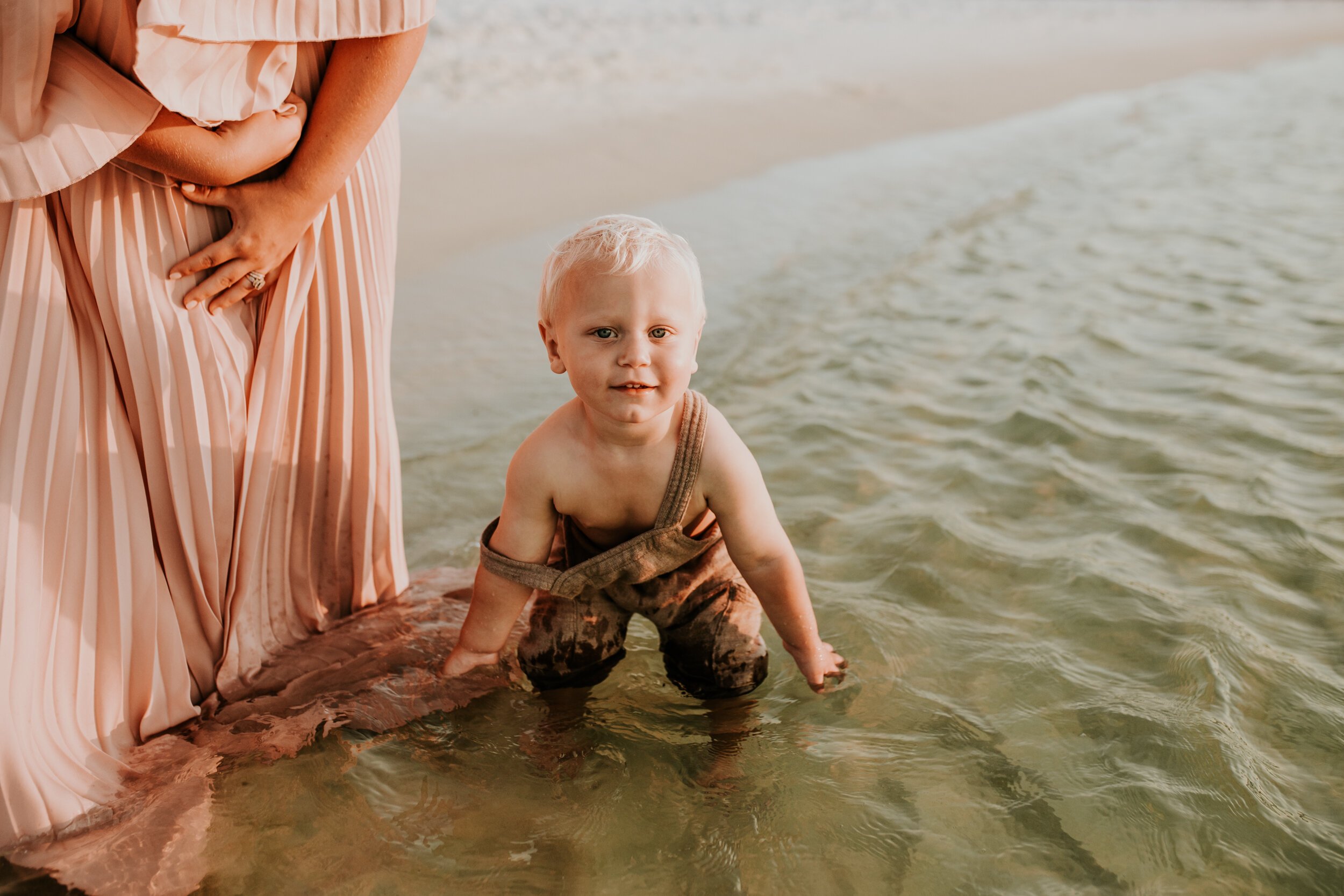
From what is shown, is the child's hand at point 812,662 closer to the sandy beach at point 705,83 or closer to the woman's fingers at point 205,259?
the woman's fingers at point 205,259

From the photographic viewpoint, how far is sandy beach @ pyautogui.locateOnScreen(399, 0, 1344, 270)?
752cm

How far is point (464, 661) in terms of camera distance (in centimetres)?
236

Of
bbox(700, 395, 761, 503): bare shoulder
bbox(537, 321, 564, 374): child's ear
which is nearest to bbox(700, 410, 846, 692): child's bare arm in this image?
bbox(700, 395, 761, 503): bare shoulder

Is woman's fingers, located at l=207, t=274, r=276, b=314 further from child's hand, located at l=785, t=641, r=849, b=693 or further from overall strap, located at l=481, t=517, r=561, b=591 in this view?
child's hand, located at l=785, t=641, r=849, b=693

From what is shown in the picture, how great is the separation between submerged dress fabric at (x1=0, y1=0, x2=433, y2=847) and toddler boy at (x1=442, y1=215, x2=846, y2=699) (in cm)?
45

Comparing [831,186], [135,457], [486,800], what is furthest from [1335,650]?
[831,186]

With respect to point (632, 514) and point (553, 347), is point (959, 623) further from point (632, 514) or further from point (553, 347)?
point (553, 347)

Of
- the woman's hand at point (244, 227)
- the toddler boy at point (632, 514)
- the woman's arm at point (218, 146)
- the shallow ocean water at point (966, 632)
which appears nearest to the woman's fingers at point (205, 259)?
the woman's hand at point (244, 227)

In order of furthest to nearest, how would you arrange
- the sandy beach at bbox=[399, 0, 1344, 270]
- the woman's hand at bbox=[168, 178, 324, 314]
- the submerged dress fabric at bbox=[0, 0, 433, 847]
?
the sandy beach at bbox=[399, 0, 1344, 270] → the woman's hand at bbox=[168, 178, 324, 314] → the submerged dress fabric at bbox=[0, 0, 433, 847]

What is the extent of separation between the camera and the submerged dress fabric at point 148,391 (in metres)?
1.74

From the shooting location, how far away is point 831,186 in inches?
310

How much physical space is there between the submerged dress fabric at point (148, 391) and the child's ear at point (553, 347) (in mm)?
467

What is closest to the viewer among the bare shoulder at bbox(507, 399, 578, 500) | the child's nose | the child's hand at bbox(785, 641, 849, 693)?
the child's nose

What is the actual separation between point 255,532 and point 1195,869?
1.98 metres
